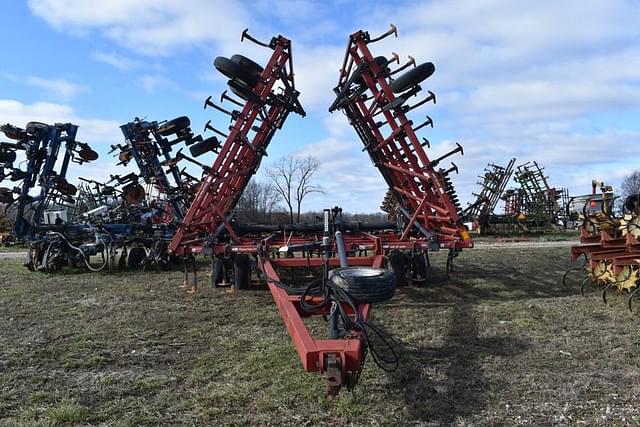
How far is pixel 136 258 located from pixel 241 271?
4469mm

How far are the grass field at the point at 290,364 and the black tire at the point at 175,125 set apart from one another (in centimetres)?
592

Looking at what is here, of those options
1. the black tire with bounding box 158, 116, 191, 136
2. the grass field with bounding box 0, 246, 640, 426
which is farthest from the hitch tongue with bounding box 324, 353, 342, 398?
the black tire with bounding box 158, 116, 191, 136

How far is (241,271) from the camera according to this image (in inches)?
316

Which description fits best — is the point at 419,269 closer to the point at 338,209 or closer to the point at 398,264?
the point at 398,264

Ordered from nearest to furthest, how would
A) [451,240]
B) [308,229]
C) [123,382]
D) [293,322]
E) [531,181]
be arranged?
[293,322] < [123,382] < [451,240] < [308,229] < [531,181]

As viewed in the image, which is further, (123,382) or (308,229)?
(308,229)

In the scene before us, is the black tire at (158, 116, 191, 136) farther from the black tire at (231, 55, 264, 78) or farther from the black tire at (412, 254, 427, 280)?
the black tire at (412, 254, 427, 280)

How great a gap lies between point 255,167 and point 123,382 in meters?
5.68

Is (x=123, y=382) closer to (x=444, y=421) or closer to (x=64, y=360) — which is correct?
(x=64, y=360)

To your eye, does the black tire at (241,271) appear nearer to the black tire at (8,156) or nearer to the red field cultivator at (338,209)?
the red field cultivator at (338,209)

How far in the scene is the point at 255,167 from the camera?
9.29 meters

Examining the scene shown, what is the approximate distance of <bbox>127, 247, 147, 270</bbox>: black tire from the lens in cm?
1147

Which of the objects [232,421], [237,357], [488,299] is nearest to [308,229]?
[488,299]

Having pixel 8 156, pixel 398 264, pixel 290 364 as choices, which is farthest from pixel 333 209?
pixel 8 156
